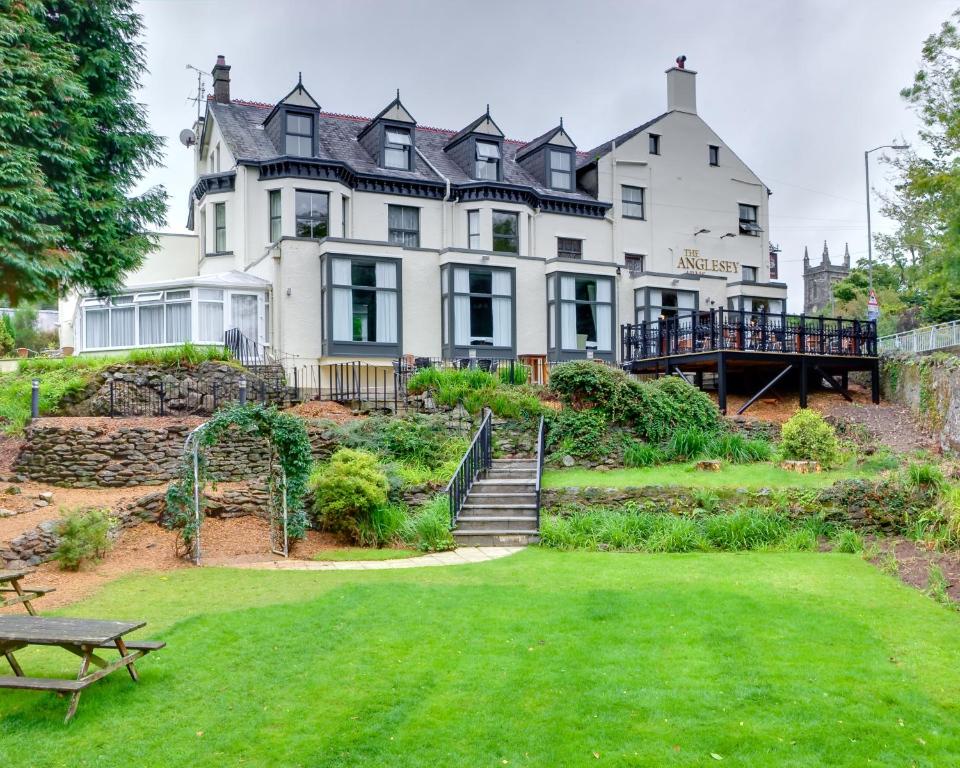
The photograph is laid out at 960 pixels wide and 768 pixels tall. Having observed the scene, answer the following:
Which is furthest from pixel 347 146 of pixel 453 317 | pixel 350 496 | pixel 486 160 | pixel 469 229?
pixel 350 496

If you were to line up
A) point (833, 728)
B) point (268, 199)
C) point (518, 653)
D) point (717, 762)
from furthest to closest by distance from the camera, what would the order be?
point (268, 199) < point (518, 653) < point (833, 728) < point (717, 762)

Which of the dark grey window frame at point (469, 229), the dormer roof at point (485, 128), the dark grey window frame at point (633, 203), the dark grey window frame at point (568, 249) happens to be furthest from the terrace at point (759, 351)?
the dormer roof at point (485, 128)

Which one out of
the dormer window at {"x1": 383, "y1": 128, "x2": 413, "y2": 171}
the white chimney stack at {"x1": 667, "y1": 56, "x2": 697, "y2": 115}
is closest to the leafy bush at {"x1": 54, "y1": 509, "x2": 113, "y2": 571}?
the dormer window at {"x1": 383, "y1": 128, "x2": 413, "y2": 171}

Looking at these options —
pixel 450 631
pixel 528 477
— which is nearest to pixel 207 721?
pixel 450 631

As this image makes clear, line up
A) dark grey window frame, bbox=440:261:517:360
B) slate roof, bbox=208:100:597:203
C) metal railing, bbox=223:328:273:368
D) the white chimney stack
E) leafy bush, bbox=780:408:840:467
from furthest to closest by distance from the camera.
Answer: the white chimney stack < slate roof, bbox=208:100:597:203 < dark grey window frame, bbox=440:261:517:360 < metal railing, bbox=223:328:273:368 < leafy bush, bbox=780:408:840:467

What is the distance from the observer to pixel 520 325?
90.1 ft

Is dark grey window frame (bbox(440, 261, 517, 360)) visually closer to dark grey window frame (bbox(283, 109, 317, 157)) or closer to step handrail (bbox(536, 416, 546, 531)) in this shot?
dark grey window frame (bbox(283, 109, 317, 157))

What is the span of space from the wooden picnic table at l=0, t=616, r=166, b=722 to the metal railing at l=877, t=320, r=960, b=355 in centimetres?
2109

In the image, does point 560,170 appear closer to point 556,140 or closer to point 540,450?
point 556,140

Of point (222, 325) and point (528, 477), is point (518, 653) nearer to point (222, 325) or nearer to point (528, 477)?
point (528, 477)

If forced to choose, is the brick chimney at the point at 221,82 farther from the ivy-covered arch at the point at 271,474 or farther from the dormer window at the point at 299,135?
the ivy-covered arch at the point at 271,474

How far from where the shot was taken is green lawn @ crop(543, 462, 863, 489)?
15.2 m

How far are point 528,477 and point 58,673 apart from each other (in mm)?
10640

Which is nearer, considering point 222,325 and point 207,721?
point 207,721
